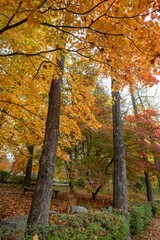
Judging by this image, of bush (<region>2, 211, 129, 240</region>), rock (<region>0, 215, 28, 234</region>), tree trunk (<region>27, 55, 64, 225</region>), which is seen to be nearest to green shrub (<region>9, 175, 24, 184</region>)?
rock (<region>0, 215, 28, 234</region>)

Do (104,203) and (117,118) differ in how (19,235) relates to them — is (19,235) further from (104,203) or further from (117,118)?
(104,203)

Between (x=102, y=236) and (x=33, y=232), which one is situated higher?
(x=33, y=232)

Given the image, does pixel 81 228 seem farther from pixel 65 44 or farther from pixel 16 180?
pixel 16 180

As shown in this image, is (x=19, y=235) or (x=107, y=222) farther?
(x=107, y=222)

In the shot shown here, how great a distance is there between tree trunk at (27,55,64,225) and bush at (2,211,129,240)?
13.1 inches

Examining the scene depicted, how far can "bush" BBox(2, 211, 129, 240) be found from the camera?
112 inches

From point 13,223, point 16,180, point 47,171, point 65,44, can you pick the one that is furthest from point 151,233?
point 16,180

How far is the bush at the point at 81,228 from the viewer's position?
112 inches

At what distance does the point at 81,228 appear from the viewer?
11.0ft

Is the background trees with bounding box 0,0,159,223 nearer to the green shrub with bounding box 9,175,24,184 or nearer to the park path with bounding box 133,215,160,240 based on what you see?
the park path with bounding box 133,215,160,240

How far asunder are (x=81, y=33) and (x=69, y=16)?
2.63ft

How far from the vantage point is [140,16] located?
2.12m

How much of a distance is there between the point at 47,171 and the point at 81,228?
1.24m

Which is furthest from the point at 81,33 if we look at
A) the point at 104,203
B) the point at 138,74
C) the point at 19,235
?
the point at 104,203
